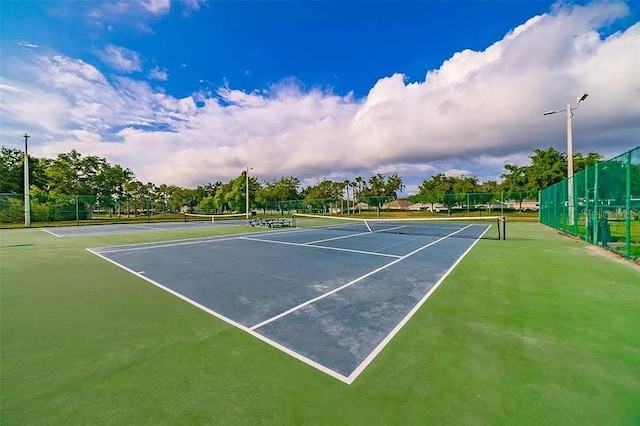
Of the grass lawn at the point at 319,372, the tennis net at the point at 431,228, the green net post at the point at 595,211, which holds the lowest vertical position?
the grass lawn at the point at 319,372

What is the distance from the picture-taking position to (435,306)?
441cm

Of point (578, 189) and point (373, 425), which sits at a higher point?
point (578, 189)

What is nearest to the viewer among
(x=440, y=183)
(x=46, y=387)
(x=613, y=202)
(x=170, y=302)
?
(x=46, y=387)

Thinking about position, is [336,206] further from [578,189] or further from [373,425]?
[373,425]

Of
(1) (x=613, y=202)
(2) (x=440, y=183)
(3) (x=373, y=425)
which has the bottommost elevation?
(3) (x=373, y=425)

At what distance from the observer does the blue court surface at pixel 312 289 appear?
130 inches

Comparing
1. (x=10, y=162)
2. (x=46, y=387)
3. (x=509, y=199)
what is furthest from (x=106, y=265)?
(x=10, y=162)

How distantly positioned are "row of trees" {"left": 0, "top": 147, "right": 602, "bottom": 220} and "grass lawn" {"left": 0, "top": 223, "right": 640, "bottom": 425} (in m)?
35.0

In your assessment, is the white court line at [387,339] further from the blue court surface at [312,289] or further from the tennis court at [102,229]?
the tennis court at [102,229]

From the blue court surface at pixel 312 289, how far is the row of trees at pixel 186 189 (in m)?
31.4

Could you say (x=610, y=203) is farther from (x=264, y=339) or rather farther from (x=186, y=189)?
(x=186, y=189)

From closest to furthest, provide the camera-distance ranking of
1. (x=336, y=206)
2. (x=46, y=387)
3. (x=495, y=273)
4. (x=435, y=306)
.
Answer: (x=46, y=387), (x=435, y=306), (x=495, y=273), (x=336, y=206)

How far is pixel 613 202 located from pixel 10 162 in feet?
185

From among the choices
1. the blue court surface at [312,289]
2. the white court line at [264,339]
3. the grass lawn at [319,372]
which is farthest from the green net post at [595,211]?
the white court line at [264,339]
